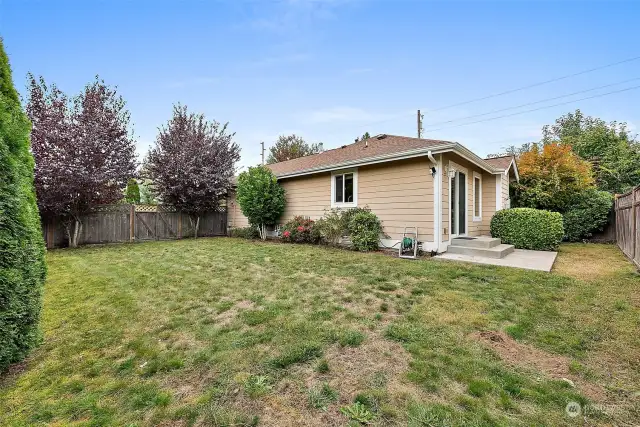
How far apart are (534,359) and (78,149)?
490 inches

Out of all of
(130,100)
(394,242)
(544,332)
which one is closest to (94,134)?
(130,100)

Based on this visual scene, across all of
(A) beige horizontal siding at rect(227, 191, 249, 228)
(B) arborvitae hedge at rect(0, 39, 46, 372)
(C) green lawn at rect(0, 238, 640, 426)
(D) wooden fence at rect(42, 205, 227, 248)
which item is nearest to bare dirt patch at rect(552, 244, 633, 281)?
(C) green lawn at rect(0, 238, 640, 426)

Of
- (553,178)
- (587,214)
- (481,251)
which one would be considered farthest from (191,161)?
(587,214)

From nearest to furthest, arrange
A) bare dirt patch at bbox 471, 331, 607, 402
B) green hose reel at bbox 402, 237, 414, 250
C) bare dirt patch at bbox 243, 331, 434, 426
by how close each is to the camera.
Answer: bare dirt patch at bbox 243, 331, 434, 426
bare dirt patch at bbox 471, 331, 607, 402
green hose reel at bbox 402, 237, 414, 250

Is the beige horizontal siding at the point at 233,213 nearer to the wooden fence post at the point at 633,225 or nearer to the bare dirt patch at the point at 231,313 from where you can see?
the bare dirt patch at the point at 231,313

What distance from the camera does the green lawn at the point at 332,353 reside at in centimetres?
188

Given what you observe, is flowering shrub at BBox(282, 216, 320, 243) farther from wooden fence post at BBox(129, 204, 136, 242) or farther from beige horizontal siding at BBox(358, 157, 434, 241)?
wooden fence post at BBox(129, 204, 136, 242)

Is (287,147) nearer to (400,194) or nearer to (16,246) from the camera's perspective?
(400,194)

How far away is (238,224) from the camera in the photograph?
14281mm

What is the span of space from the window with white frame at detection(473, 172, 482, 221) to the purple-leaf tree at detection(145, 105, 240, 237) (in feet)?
34.4

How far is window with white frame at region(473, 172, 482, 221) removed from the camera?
10016 mm

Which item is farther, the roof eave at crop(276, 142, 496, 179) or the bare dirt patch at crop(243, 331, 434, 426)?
the roof eave at crop(276, 142, 496, 179)

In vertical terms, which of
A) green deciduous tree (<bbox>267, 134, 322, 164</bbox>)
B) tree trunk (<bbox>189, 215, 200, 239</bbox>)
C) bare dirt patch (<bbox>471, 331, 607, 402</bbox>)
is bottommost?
bare dirt patch (<bbox>471, 331, 607, 402</bbox>)

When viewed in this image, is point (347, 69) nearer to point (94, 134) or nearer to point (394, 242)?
point (394, 242)
